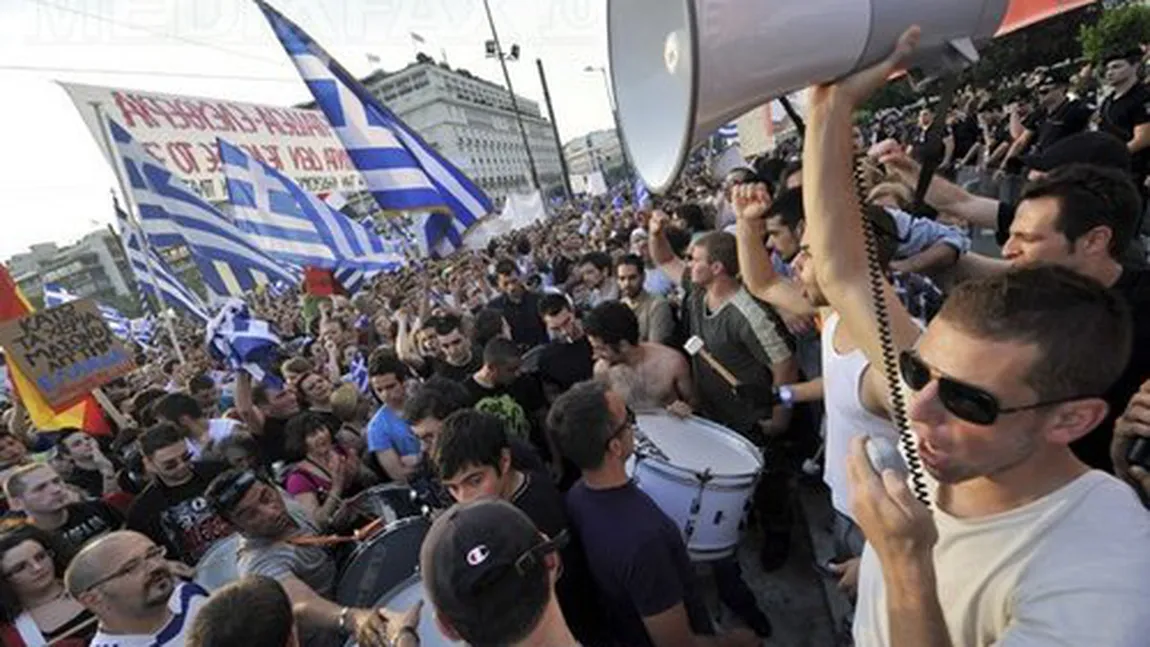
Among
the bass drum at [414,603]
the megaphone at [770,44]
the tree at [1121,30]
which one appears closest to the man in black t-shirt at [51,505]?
the bass drum at [414,603]

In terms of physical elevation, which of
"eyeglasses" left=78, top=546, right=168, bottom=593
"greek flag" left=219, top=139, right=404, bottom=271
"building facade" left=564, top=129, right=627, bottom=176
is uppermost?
"greek flag" left=219, top=139, right=404, bottom=271

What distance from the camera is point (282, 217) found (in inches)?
376

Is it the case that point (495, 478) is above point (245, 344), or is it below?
below

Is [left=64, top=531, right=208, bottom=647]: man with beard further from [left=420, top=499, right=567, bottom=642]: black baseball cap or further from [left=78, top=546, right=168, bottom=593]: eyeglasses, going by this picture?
[left=420, top=499, right=567, bottom=642]: black baseball cap

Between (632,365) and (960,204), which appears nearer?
(960,204)

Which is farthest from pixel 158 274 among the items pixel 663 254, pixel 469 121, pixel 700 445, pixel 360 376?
pixel 469 121

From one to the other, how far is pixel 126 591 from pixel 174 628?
0.77 feet

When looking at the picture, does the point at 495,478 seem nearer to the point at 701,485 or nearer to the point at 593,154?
the point at 701,485

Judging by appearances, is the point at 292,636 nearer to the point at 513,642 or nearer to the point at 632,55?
the point at 513,642

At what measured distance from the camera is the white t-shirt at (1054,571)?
0.91 meters

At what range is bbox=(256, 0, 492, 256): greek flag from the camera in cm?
687

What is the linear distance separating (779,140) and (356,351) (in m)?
15.4

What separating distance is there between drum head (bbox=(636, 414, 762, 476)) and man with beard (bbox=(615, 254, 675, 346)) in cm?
116

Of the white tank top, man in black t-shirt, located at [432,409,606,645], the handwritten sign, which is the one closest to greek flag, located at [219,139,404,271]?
the handwritten sign
